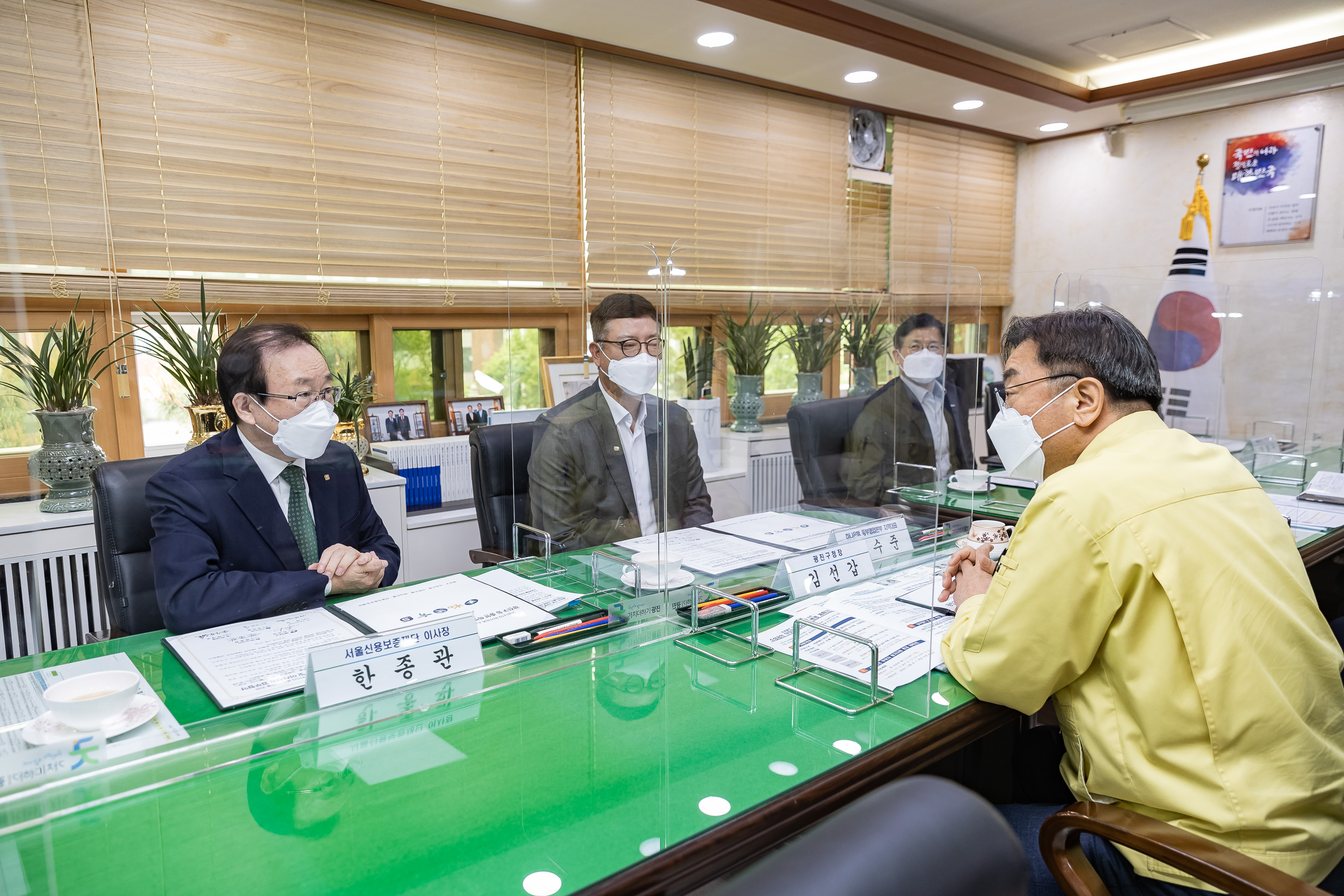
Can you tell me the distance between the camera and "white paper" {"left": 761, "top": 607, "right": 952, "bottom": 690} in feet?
3.99

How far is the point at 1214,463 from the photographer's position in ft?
3.94

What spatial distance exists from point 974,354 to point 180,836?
2.49 m

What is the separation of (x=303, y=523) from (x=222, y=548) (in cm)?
15

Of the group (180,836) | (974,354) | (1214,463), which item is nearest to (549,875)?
(180,836)

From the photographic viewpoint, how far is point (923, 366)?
1.79m

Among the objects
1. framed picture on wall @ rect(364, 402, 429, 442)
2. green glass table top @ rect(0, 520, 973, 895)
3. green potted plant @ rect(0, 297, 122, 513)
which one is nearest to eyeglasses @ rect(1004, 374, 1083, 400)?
green glass table top @ rect(0, 520, 973, 895)

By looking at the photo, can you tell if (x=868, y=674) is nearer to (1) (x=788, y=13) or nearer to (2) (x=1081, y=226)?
(1) (x=788, y=13)

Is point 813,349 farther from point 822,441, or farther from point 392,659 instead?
point 392,659

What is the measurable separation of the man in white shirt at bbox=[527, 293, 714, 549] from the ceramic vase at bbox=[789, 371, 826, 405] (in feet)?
0.99

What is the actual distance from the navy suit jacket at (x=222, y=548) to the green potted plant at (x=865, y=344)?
3.57 ft


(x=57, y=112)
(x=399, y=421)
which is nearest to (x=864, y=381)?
(x=399, y=421)

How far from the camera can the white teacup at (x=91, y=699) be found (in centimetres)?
93

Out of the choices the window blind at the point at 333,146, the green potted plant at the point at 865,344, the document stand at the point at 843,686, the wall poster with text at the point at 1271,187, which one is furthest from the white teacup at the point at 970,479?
the wall poster with text at the point at 1271,187

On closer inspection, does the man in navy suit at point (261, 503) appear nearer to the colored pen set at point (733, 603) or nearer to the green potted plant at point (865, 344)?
the colored pen set at point (733, 603)
